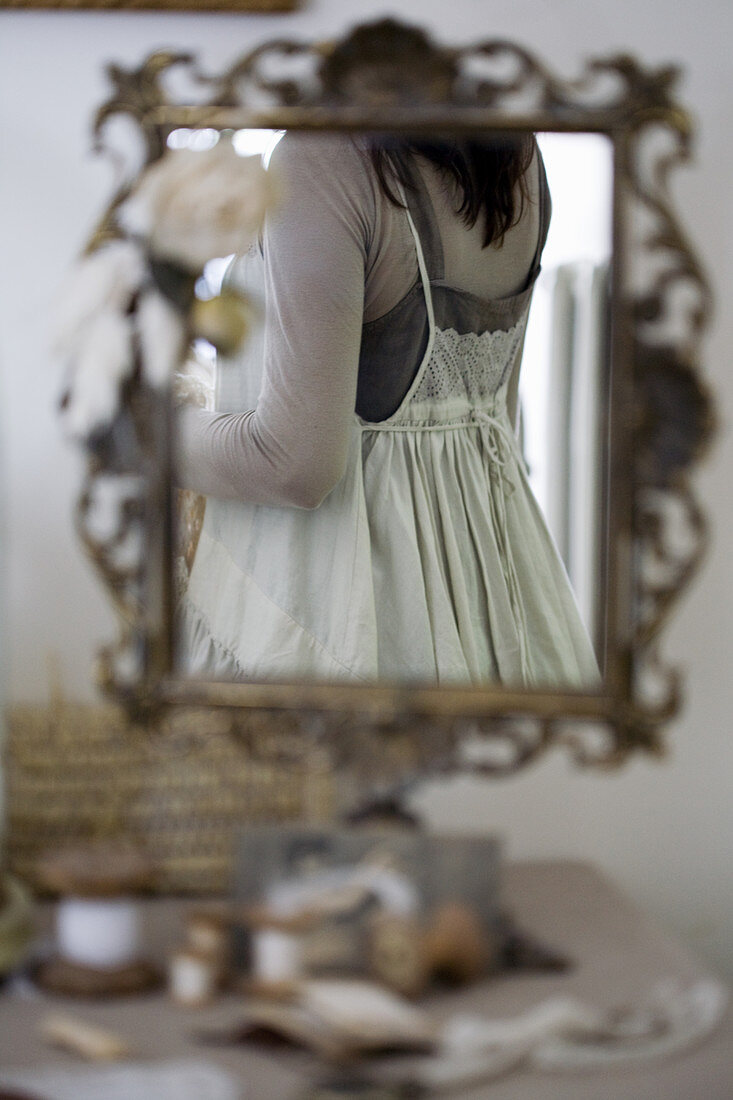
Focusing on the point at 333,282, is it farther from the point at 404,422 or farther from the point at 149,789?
the point at 149,789

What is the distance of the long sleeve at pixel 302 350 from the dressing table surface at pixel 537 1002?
287 millimetres

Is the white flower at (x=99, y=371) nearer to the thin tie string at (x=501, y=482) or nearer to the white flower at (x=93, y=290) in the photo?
the white flower at (x=93, y=290)

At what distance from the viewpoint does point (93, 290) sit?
63cm

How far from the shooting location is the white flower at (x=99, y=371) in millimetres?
630

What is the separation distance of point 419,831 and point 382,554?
18 cm

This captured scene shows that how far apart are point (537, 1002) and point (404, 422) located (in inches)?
14.2

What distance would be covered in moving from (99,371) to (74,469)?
8 cm

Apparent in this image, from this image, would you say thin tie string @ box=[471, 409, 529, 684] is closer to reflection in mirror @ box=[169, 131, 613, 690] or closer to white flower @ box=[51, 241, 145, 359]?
reflection in mirror @ box=[169, 131, 613, 690]

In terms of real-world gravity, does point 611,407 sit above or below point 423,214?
below

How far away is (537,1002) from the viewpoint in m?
0.57

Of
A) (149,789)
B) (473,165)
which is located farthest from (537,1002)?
(473,165)

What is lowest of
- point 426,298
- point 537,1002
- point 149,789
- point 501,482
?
point 537,1002

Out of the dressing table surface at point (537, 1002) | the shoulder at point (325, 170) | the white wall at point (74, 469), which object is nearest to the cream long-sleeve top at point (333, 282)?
the shoulder at point (325, 170)

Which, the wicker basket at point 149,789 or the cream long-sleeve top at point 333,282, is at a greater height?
the cream long-sleeve top at point 333,282
